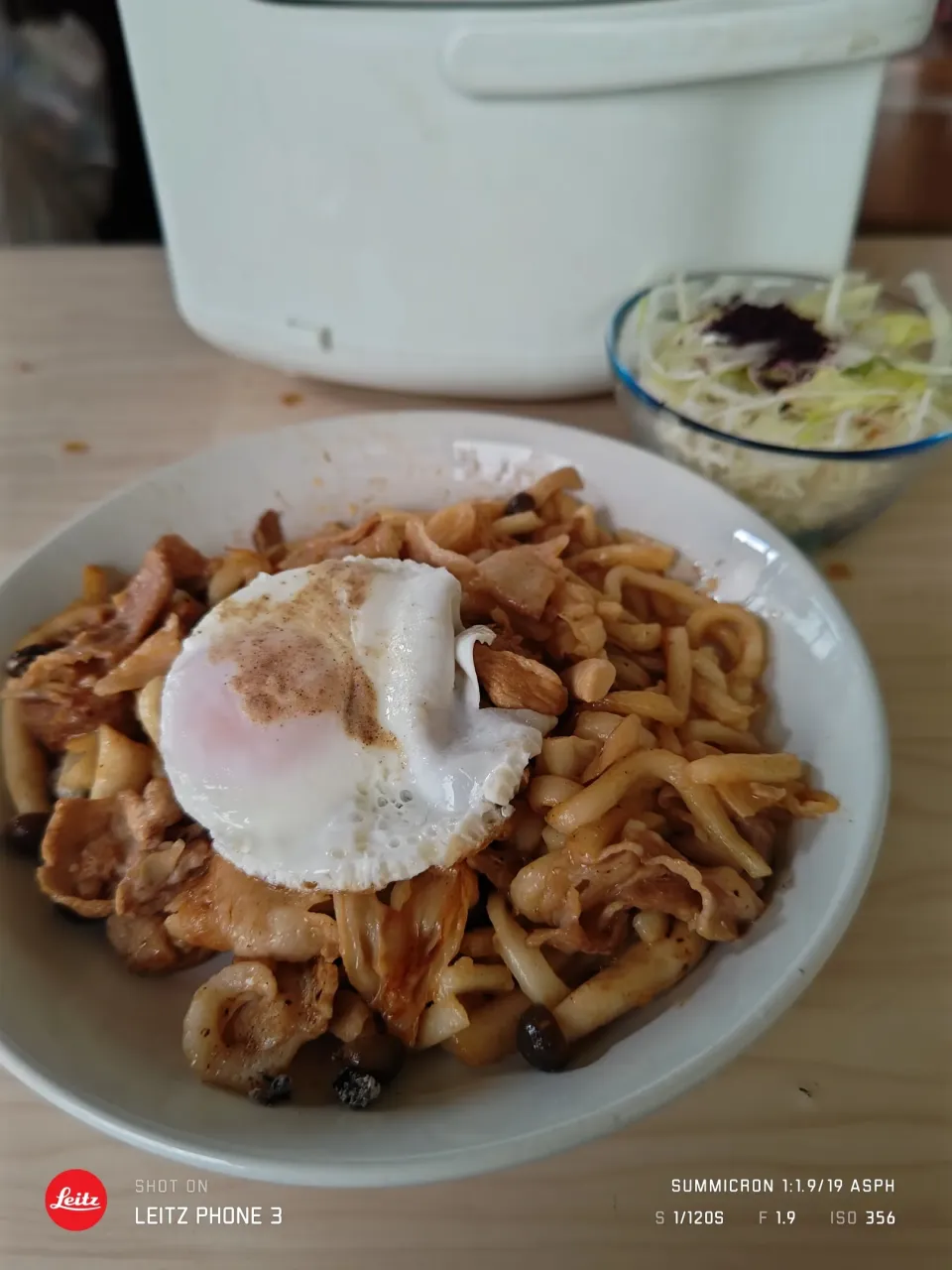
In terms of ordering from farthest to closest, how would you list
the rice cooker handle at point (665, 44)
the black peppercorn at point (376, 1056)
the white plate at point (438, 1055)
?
the rice cooker handle at point (665, 44)
the black peppercorn at point (376, 1056)
the white plate at point (438, 1055)

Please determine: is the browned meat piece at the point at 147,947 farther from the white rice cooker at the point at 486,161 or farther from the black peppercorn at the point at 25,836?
the white rice cooker at the point at 486,161

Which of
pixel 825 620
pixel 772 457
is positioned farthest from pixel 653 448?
pixel 825 620

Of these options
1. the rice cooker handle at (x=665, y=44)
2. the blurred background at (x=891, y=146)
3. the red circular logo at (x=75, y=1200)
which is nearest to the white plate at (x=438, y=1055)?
the red circular logo at (x=75, y=1200)

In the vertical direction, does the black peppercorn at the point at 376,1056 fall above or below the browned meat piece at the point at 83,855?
below

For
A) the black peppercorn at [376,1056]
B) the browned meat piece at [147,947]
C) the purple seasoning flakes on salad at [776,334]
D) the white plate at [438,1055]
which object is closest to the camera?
Result: the white plate at [438,1055]

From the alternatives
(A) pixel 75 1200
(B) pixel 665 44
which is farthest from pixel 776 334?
(A) pixel 75 1200

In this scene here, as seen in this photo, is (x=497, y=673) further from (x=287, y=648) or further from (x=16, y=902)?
(x=16, y=902)

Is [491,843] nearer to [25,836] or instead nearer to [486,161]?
[25,836]
